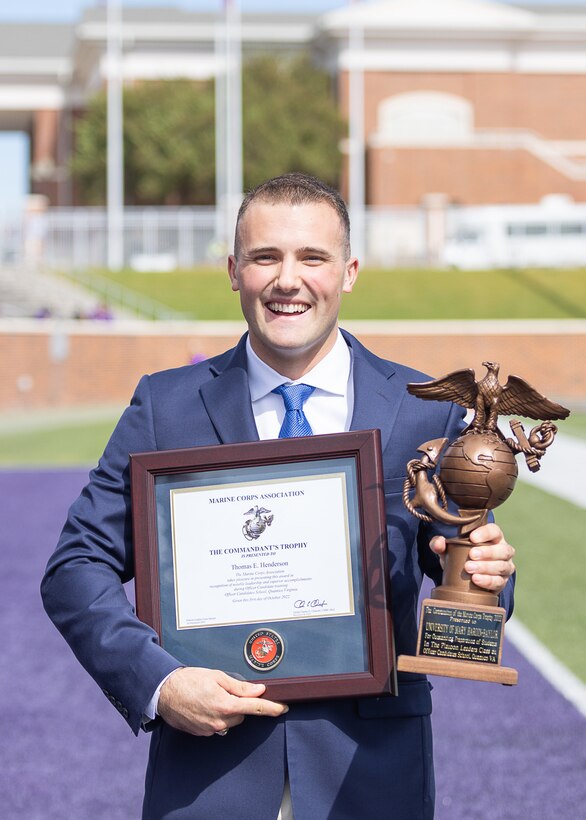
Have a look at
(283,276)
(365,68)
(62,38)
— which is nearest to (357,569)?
(283,276)

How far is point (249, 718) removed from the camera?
2705 mm

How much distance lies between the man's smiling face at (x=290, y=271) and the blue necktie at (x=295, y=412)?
81 millimetres

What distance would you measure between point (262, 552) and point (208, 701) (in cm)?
34

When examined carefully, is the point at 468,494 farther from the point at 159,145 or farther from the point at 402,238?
the point at 159,145

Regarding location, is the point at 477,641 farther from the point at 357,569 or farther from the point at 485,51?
the point at 485,51

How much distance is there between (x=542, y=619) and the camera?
873 centimetres

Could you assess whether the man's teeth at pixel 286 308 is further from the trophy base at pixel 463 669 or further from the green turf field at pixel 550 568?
the green turf field at pixel 550 568

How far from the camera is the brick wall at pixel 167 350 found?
27.8 m

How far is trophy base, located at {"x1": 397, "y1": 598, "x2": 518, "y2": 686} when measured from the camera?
2.46m

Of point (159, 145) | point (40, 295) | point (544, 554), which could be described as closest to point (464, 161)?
point (159, 145)

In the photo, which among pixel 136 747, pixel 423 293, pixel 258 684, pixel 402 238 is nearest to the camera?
pixel 258 684

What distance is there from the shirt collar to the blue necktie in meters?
0.02

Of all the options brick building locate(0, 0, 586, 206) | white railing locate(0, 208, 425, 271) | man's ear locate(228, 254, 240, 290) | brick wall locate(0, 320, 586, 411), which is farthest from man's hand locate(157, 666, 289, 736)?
brick building locate(0, 0, 586, 206)

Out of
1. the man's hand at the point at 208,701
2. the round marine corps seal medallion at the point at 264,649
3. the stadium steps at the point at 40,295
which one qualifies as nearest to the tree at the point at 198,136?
the stadium steps at the point at 40,295
